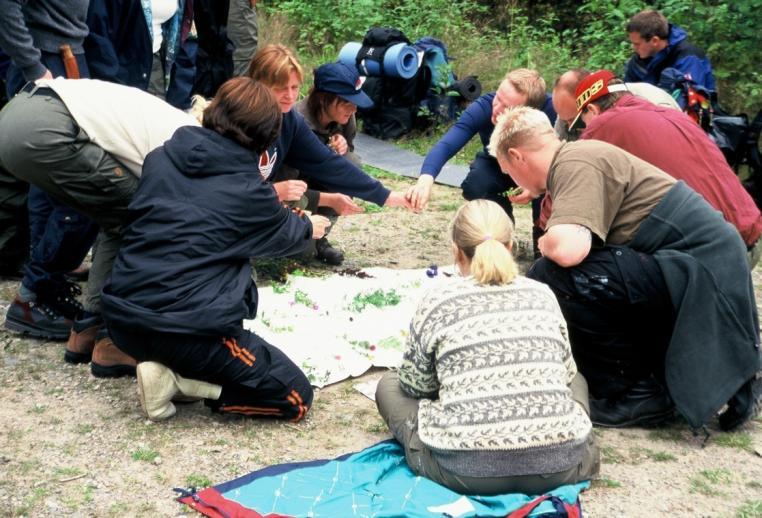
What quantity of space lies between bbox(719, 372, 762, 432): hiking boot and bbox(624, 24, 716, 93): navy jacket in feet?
14.3

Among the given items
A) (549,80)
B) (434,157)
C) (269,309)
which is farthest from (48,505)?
A: (549,80)

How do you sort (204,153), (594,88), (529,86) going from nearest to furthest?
(204,153) < (594,88) < (529,86)

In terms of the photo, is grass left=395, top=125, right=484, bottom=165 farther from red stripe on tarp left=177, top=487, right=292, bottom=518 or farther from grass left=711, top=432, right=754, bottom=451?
red stripe on tarp left=177, top=487, right=292, bottom=518

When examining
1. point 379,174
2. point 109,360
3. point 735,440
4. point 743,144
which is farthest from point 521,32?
point 109,360

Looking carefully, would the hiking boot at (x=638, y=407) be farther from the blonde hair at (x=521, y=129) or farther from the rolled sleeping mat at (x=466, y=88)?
the rolled sleeping mat at (x=466, y=88)

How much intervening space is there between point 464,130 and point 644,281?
2.38m

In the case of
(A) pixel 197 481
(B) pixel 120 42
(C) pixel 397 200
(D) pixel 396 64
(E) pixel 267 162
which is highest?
(B) pixel 120 42

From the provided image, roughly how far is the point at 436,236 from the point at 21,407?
3361 mm

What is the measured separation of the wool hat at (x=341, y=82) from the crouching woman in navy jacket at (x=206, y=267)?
167 cm

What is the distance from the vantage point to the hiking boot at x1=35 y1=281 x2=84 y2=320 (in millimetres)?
4473

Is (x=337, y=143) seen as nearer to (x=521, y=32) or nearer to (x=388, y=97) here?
(x=388, y=97)

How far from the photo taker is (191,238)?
355 centimetres

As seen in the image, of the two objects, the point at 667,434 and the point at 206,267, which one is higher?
the point at 206,267

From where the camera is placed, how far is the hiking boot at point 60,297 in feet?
14.7
